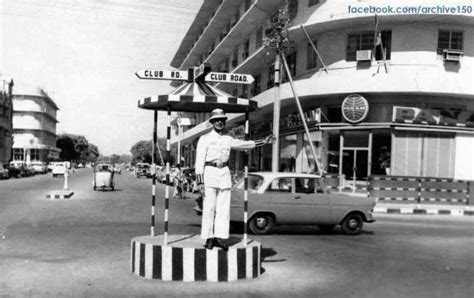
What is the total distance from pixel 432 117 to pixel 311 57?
6.75 m

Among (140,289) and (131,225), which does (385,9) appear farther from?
(140,289)

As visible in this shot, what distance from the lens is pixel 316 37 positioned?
24906mm

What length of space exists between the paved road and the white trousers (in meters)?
0.69

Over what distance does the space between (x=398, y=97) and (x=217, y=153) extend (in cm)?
1770

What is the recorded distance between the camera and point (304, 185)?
1134cm

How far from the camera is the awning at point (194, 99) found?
23.1 ft

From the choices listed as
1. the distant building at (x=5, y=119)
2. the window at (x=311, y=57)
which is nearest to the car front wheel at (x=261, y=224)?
the window at (x=311, y=57)

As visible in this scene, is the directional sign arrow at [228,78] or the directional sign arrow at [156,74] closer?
the directional sign arrow at [156,74]

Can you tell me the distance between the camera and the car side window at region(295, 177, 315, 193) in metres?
11.3

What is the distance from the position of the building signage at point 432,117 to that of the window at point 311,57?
16.8 feet

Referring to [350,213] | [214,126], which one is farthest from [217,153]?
[350,213]

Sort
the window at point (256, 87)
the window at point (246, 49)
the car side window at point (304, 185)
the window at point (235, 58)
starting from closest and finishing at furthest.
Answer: the car side window at point (304, 185)
the window at point (256, 87)
the window at point (246, 49)
the window at point (235, 58)

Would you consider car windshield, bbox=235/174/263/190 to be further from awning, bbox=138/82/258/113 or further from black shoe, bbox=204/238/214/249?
black shoe, bbox=204/238/214/249

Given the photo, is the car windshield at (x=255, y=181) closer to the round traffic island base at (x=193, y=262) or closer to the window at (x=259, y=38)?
the round traffic island base at (x=193, y=262)
